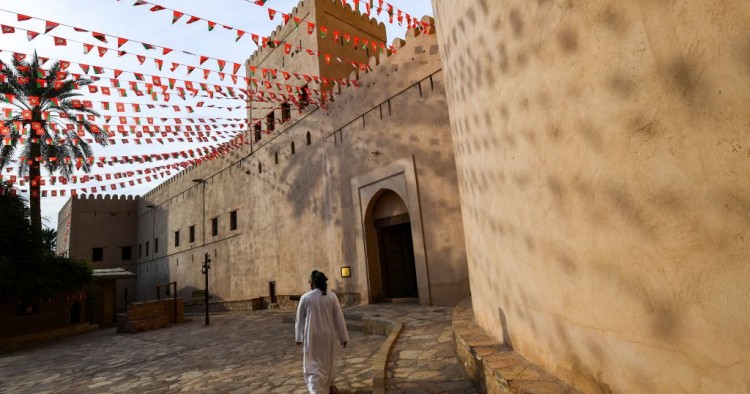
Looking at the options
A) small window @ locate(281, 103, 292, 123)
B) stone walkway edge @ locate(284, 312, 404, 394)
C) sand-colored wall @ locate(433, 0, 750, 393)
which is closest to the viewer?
sand-colored wall @ locate(433, 0, 750, 393)

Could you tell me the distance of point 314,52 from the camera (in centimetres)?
1275

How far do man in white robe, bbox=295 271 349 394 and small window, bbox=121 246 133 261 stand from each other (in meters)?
29.1

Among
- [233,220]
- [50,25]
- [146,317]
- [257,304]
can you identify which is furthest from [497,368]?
[233,220]

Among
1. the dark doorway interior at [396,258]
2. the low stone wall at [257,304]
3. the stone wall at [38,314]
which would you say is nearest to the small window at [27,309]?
the stone wall at [38,314]

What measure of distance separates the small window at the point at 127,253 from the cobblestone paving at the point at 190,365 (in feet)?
63.2

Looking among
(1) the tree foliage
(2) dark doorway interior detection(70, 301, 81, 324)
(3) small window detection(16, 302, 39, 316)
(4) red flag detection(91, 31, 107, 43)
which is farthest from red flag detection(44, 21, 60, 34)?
(2) dark doorway interior detection(70, 301, 81, 324)

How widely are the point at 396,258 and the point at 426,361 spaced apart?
6.01m

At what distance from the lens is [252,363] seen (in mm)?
5891

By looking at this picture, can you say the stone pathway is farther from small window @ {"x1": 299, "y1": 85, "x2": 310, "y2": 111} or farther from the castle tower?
the castle tower

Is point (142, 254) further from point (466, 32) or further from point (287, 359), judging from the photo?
point (466, 32)

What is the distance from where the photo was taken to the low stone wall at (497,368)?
2551 millimetres

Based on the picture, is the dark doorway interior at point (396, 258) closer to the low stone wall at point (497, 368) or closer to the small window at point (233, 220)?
the low stone wall at point (497, 368)

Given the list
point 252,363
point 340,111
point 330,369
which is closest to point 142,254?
point 340,111

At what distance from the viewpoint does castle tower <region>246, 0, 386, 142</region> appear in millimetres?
13398
